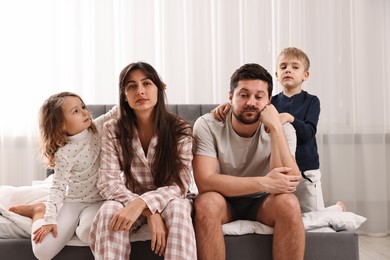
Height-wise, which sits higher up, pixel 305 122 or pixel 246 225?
pixel 305 122

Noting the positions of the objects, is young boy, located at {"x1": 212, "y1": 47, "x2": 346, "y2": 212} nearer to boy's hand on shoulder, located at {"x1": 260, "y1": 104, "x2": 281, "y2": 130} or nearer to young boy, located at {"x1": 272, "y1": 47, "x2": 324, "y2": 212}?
young boy, located at {"x1": 272, "y1": 47, "x2": 324, "y2": 212}

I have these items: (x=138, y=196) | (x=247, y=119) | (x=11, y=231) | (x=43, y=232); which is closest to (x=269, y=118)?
(x=247, y=119)

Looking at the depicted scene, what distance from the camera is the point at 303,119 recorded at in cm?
270

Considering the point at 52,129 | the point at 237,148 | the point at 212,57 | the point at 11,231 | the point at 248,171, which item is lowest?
the point at 11,231

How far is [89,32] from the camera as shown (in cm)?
382

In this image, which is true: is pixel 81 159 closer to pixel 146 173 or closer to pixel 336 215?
pixel 146 173

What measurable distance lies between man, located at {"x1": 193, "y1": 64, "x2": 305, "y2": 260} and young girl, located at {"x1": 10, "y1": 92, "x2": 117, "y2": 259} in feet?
1.53

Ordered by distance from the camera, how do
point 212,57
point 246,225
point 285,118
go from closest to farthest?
point 246,225 → point 285,118 → point 212,57

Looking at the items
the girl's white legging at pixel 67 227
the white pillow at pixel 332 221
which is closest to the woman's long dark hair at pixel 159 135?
the girl's white legging at pixel 67 227

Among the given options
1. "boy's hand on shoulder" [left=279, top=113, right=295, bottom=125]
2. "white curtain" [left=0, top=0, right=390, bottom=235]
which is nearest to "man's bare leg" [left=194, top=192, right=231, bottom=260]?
"boy's hand on shoulder" [left=279, top=113, right=295, bottom=125]

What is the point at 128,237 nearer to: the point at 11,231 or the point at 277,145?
the point at 11,231

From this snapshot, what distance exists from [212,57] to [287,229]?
1986 mm

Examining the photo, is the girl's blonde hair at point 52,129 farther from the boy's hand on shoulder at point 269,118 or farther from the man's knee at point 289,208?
the man's knee at point 289,208

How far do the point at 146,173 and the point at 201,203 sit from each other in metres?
0.29
